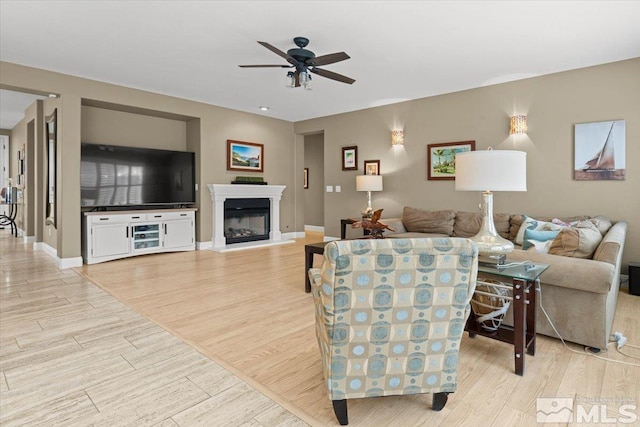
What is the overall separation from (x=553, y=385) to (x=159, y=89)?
18.9 feet

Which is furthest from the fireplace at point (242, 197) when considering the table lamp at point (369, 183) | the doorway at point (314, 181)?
the doorway at point (314, 181)

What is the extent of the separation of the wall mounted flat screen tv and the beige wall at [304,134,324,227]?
12.2 feet

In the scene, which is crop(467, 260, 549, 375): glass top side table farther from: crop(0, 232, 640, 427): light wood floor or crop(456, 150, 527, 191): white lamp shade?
crop(456, 150, 527, 191): white lamp shade

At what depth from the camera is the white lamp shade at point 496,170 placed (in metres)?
2.13

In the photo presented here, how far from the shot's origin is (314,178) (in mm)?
9305

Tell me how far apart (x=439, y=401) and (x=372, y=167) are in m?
4.91

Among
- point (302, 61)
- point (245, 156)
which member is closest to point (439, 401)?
point (302, 61)

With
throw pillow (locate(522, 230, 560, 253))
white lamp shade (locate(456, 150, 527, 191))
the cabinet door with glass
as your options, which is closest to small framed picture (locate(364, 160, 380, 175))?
throw pillow (locate(522, 230, 560, 253))

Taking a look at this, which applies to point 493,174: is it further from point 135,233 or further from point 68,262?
point 68,262

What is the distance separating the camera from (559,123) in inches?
170

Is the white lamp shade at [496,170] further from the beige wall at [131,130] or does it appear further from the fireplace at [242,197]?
the beige wall at [131,130]

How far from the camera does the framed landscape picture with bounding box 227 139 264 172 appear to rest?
21.5 ft

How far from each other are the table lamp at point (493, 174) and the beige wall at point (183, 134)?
195 inches

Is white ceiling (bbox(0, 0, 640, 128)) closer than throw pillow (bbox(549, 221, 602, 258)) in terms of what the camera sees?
No
